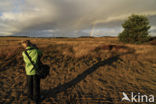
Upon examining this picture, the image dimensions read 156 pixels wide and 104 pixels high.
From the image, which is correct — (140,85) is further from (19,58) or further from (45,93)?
(19,58)

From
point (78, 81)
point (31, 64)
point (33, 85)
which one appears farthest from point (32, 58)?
point (78, 81)

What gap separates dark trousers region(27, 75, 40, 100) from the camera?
297 cm

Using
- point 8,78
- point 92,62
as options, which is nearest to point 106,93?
point 92,62

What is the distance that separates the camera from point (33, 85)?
3014mm

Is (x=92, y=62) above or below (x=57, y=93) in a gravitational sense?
above

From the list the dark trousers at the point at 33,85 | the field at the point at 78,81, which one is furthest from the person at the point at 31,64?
the field at the point at 78,81

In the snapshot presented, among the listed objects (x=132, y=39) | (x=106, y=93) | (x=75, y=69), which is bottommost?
(x=106, y=93)

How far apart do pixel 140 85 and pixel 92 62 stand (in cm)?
369

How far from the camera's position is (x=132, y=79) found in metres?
5.22

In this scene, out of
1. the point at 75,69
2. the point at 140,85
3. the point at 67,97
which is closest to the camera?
the point at 67,97

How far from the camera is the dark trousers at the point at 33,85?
9.75 ft

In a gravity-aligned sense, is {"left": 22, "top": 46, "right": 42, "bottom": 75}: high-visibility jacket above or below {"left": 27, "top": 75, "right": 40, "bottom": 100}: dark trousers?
above

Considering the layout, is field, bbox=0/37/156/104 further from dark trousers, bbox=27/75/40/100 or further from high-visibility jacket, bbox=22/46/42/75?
high-visibility jacket, bbox=22/46/42/75

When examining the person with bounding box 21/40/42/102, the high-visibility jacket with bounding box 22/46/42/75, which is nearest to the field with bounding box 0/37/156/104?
the person with bounding box 21/40/42/102
